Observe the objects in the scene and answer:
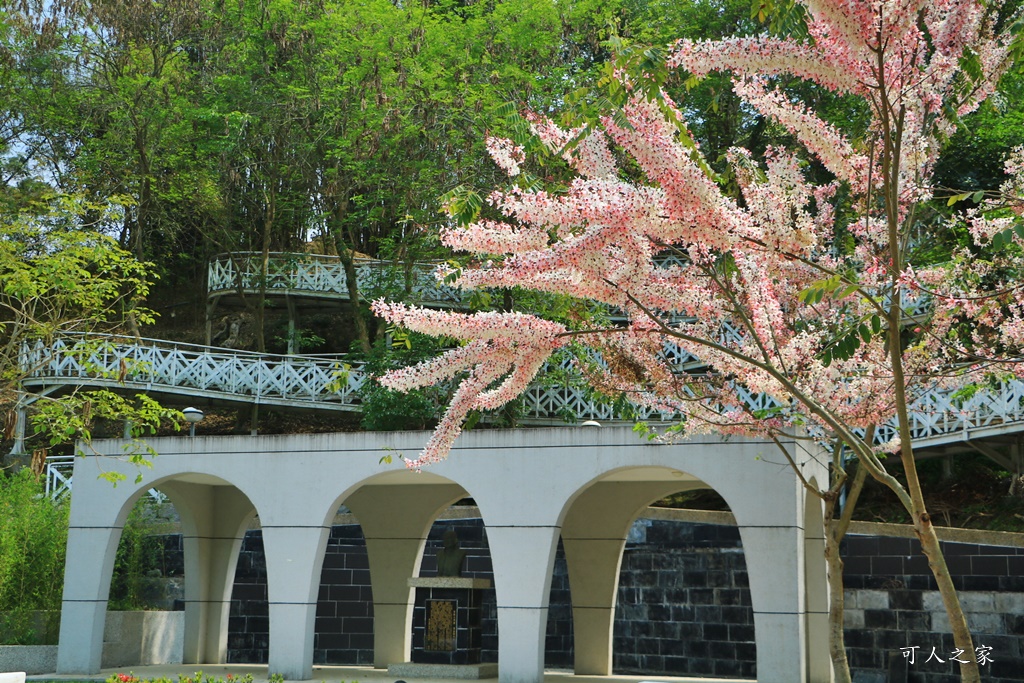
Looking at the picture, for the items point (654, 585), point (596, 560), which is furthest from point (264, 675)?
point (654, 585)

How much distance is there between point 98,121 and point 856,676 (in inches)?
810

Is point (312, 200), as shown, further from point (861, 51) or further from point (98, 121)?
point (861, 51)

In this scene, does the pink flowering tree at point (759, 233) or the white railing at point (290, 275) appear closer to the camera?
the pink flowering tree at point (759, 233)

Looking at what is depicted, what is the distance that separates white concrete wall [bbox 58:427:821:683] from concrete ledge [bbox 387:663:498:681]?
1561 mm

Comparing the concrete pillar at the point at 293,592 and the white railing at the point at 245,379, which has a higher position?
the white railing at the point at 245,379

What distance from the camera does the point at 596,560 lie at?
16031 mm

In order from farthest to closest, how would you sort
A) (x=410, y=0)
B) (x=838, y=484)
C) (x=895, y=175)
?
(x=410, y=0), (x=838, y=484), (x=895, y=175)

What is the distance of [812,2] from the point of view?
5.53 m

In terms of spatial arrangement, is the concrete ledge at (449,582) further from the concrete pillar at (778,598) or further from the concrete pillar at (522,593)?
the concrete pillar at (778,598)

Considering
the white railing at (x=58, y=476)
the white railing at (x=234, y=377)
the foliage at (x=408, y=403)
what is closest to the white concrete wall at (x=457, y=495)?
the foliage at (x=408, y=403)

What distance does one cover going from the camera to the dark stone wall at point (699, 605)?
1411 cm

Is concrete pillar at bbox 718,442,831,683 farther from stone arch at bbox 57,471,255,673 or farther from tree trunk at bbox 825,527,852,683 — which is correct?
stone arch at bbox 57,471,255,673

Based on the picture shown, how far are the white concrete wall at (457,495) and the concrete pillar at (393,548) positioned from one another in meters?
0.02

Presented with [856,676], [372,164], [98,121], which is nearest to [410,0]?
[372,164]
